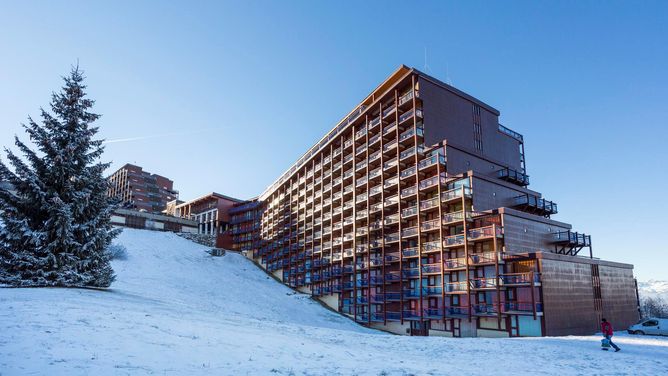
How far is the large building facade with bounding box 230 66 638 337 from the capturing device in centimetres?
3722

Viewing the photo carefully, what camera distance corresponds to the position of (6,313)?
15.7 meters

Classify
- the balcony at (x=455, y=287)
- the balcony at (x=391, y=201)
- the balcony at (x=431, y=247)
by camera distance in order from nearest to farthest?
the balcony at (x=455, y=287) → the balcony at (x=431, y=247) → the balcony at (x=391, y=201)

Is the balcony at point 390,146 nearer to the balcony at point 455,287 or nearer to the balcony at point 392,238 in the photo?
the balcony at point 392,238

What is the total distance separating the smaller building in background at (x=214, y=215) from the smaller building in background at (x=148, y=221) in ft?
14.6

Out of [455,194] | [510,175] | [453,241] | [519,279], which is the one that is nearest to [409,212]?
[455,194]

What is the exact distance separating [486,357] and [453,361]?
245cm

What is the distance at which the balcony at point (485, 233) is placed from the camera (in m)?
37.5

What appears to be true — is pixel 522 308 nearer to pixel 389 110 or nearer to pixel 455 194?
pixel 455 194

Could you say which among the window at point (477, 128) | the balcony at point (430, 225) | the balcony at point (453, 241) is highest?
the window at point (477, 128)

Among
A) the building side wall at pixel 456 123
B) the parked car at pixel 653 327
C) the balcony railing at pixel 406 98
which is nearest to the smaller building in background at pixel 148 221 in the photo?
the balcony railing at pixel 406 98

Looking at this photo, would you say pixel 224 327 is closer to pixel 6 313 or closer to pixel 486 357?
pixel 6 313

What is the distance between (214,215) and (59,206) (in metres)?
73.6

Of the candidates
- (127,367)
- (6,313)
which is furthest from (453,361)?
(6,313)

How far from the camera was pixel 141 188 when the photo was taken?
149 metres
